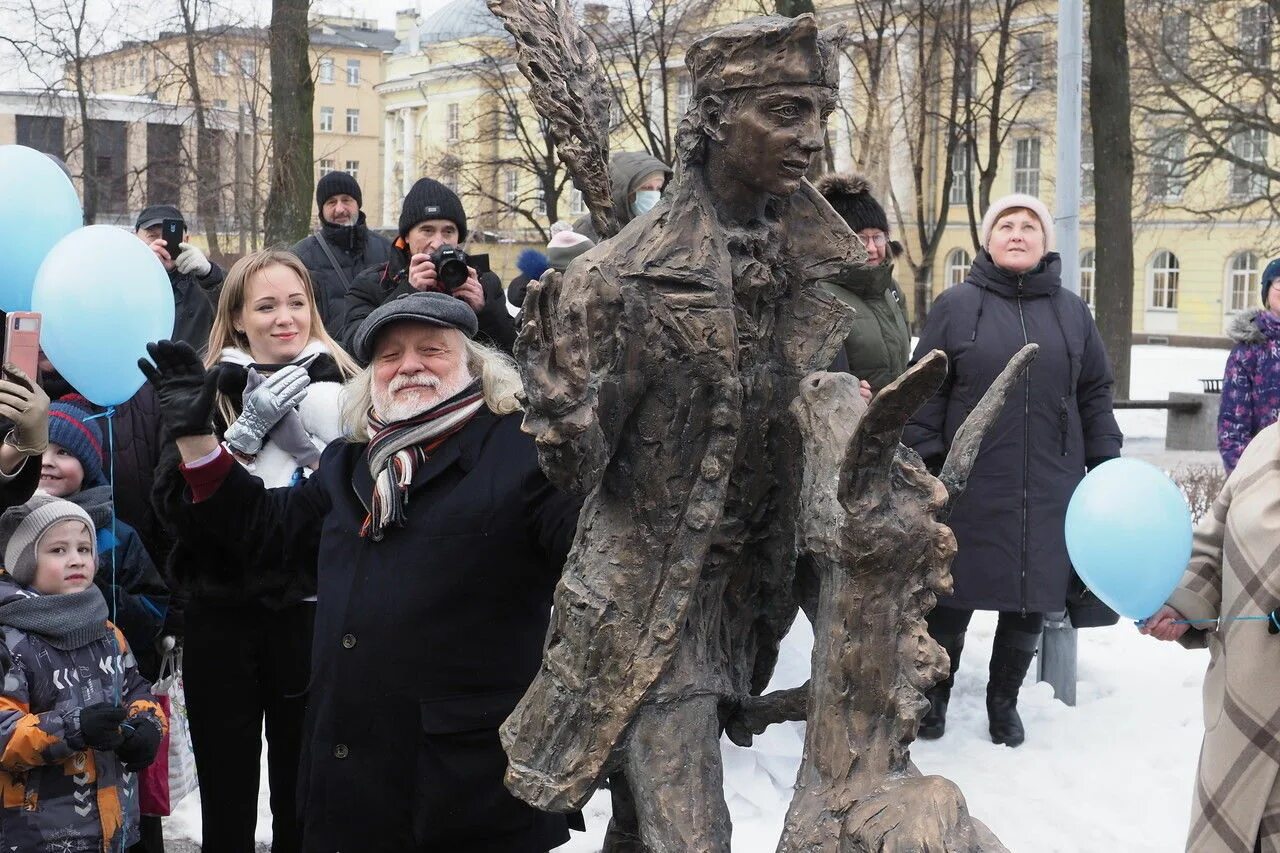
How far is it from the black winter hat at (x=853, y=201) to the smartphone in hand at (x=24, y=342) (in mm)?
3291

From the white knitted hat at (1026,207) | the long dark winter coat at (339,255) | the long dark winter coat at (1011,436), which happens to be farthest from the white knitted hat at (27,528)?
the white knitted hat at (1026,207)

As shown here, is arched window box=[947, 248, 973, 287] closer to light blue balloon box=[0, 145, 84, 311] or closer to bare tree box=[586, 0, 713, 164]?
bare tree box=[586, 0, 713, 164]

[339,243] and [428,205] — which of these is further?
[339,243]

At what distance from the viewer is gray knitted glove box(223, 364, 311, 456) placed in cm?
438

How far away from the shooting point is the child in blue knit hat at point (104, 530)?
4.50 metres

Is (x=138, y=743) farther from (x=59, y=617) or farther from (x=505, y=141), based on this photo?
(x=505, y=141)

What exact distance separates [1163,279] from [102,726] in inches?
1577

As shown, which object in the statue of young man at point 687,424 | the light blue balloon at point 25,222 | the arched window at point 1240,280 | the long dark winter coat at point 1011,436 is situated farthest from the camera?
the arched window at point 1240,280

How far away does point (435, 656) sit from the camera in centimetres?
349

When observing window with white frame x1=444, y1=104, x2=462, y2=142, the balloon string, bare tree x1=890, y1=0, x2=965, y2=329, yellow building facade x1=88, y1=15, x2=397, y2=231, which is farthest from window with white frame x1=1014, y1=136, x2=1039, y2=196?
the balloon string

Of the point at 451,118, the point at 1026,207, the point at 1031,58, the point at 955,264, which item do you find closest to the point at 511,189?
the point at 1031,58

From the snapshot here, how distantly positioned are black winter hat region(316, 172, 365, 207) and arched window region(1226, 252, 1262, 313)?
3517 cm

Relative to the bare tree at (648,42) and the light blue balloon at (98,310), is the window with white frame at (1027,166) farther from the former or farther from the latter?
the light blue balloon at (98,310)

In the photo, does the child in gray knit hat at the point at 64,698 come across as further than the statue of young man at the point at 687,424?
Yes
